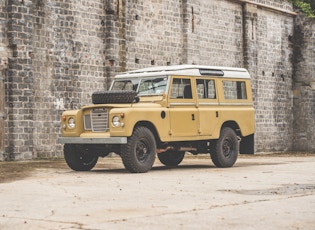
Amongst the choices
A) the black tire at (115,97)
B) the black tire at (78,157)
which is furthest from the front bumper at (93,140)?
the black tire at (115,97)

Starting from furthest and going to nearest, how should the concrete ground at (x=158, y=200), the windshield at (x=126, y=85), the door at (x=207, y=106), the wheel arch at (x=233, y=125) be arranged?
the wheel arch at (x=233, y=125), the door at (x=207, y=106), the windshield at (x=126, y=85), the concrete ground at (x=158, y=200)

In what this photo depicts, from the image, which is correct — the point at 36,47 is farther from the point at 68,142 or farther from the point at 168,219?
the point at 168,219

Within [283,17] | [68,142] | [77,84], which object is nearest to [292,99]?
[283,17]

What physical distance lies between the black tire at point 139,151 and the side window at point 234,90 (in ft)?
9.64

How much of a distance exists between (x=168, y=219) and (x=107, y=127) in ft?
22.9

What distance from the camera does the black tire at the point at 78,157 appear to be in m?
14.8

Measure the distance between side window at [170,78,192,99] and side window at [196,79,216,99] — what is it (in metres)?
0.32

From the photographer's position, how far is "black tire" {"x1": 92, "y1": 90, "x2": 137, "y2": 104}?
46.8 ft

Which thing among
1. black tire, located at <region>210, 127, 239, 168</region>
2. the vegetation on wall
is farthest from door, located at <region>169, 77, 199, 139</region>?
the vegetation on wall

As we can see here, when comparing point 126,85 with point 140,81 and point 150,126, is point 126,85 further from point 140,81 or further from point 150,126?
point 150,126

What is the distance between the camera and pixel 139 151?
14.1m

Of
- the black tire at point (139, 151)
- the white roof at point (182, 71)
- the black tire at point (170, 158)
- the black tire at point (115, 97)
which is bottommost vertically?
the black tire at point (170, 158)

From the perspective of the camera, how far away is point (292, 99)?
3200cm

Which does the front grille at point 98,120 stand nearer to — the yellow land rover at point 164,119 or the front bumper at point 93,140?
the yellow land rover at point 164,119
